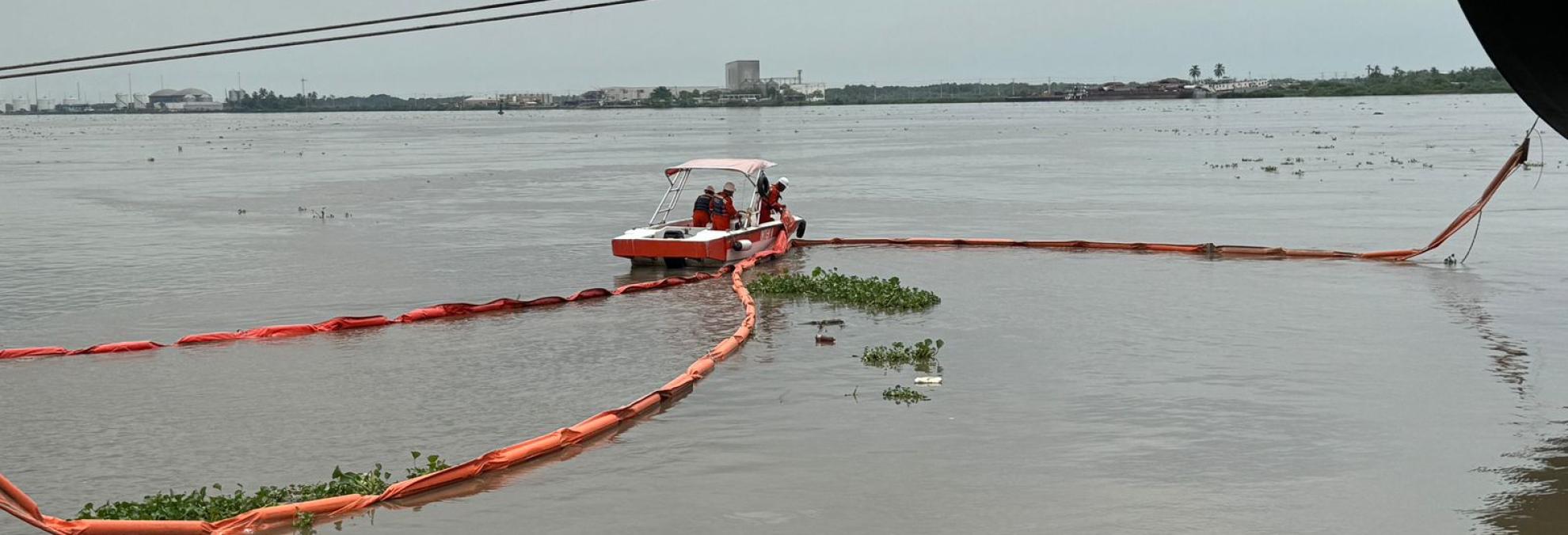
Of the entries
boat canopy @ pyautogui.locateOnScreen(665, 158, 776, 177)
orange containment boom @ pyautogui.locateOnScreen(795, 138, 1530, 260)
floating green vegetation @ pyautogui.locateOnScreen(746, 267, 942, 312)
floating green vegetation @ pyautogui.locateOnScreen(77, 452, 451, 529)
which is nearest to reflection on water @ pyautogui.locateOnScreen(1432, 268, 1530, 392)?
orange containment boom @ pyautogui.locateOnScreen(795, 138, 1530, 260)

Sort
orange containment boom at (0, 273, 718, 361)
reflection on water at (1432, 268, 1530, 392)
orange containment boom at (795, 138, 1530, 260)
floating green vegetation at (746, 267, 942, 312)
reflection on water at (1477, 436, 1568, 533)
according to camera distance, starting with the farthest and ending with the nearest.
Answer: orange containment boom at (795, 138, 1530, 260)
floating green vegetation at (746, 267, 942, 312)
orange containment boom at (0, 273, 718, 361)
reflection on water at (1432, 268, 1530, 392)
reflection on water at (1477, 436, 1568, 533)

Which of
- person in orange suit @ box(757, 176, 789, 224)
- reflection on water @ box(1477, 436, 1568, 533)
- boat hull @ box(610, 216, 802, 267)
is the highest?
person in orange suit @ box(757, 176, 789, 224)

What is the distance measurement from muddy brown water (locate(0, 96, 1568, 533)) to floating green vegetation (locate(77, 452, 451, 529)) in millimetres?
444

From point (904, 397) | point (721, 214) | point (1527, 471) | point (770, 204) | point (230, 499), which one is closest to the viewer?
point (230, 499)

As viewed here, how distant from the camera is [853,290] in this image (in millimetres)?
18641

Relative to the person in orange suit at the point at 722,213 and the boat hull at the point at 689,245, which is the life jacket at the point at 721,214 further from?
the boat hull at the point at 689,245

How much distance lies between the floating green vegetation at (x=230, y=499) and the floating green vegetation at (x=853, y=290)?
8.45 m

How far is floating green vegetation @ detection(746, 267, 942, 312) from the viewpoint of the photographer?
1805 cm

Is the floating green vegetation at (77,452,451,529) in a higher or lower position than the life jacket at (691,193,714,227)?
lower

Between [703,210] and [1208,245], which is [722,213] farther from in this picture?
[1208,245]

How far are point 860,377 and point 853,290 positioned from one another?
4.92 metres

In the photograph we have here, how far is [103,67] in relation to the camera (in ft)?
31.8

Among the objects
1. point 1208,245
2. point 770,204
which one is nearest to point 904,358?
point 1208,245

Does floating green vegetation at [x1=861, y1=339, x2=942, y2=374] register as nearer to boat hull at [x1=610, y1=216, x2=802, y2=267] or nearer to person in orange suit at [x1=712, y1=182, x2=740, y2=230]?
boat hull at [x1=610, y1=216, x2=802, y2=267]
